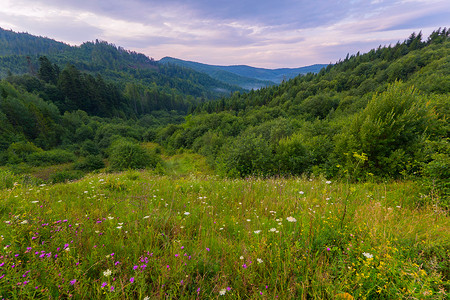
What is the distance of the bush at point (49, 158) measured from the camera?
131ft

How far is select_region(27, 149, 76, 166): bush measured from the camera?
39.9 meters

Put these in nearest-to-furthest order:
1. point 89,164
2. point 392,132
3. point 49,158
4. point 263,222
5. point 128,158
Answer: point 263,222 → point 392,132 → point 128,158 → point 49,158 → point 89,164

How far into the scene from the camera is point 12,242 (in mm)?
2133

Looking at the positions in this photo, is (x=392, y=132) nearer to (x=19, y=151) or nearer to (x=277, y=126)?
(x=277, y=126)

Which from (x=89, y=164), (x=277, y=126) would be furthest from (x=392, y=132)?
(x=89, y=164)

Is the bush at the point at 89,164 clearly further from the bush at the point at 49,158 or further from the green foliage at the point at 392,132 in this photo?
the green foliage at the point at 392,132

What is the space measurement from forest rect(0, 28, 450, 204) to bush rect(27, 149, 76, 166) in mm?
178

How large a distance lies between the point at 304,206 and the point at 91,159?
173 ft

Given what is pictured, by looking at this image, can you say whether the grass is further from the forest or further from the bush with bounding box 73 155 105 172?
the bush with bounding box 73 155 105 172

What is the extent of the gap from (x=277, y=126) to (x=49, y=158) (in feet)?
177

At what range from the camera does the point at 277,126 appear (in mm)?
39281

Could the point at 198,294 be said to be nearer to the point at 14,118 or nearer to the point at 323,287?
the point at 323,287

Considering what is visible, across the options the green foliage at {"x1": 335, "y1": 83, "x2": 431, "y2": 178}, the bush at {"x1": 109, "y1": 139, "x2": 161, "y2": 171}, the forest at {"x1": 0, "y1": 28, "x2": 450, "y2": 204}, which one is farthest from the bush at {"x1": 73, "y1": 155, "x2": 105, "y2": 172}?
the green foliage at {"x1": 335, "y1": 83, "x2": 431, "y2": 178}

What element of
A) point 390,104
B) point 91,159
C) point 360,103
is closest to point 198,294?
point 390,104
